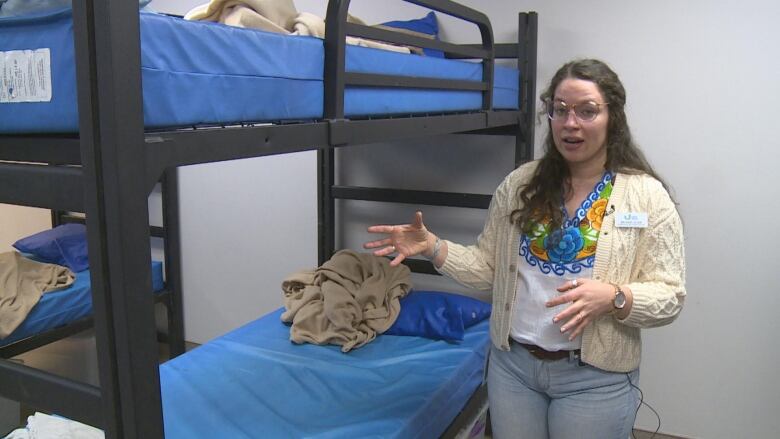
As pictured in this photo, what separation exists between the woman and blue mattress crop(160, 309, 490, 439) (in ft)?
1.30

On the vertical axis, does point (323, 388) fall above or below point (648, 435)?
A: above

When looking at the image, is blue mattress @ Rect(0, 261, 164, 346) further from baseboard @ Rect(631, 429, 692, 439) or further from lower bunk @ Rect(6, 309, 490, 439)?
baseboard @ Rect(631, 429, 692, 439)

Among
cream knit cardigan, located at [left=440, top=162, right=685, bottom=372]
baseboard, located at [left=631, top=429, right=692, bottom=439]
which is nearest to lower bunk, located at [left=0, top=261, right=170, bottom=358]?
cream knit cardigan, located at [left=440, top=162, right=685, bottom=372]

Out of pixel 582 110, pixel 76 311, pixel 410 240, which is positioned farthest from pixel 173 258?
pixel 582 110

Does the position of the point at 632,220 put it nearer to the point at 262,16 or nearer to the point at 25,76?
the point at 262,16

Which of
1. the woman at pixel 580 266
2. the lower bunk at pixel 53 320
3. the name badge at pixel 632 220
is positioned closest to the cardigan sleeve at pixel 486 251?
the woman at pixel 580 266

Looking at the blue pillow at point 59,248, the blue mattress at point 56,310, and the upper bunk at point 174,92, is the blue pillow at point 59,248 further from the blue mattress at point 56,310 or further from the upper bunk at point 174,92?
the upper bunk at point 174,92

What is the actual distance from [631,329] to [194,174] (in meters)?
2.61

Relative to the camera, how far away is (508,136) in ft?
9.52

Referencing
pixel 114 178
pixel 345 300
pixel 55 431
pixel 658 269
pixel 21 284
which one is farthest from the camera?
pixel 21 284

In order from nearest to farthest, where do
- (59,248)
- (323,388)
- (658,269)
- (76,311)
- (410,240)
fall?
1. (658,269)
2. (410,240)
3. (323,388)
4. (76,311)
5. (59,248)

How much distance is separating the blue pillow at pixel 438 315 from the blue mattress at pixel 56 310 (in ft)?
3.53

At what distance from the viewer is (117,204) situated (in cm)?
89

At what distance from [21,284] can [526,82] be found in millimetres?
2335
